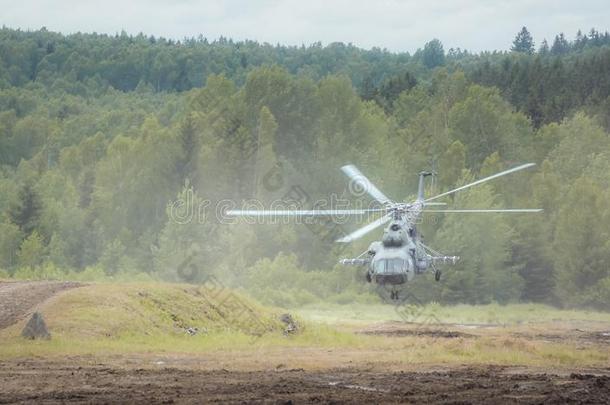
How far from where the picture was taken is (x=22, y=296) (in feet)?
135

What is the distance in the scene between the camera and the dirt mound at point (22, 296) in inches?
1530

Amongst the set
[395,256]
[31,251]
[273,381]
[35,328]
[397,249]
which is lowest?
[273,381]

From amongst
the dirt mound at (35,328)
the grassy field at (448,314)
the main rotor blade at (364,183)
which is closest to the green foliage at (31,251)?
the grassy field at (448,314)

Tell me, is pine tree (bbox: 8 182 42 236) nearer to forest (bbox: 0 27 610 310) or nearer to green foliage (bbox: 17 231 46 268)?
forest (bbox: 0 27 610 310)

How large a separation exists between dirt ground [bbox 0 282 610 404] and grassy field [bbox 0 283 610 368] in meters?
0.63

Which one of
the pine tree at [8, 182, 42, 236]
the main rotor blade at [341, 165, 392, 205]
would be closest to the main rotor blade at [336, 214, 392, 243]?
the main rotor blade at [341, 165, 392, 205]

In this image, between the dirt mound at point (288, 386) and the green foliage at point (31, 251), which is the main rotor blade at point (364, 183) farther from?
the green foliage at point (31, 251)

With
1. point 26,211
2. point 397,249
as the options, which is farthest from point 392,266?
point 26,211

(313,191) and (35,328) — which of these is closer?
(35,328)

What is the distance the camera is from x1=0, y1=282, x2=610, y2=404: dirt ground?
84.3 feet

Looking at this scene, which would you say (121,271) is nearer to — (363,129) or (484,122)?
(363,129)

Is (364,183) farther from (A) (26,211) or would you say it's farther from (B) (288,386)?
(A) (26,211)

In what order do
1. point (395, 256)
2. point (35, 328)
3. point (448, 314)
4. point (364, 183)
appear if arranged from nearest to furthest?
point (35, 328) → point (395, 256) → point (364, 183) → point (448, 314)

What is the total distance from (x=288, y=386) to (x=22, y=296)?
52.9 feet
